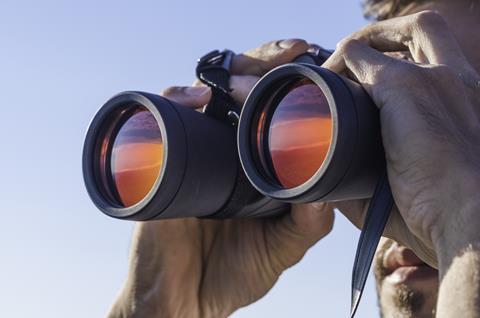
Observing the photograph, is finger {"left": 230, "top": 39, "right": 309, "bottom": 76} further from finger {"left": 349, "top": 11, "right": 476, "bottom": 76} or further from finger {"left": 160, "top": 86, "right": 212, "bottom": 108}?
finger {"left": 349, "top": 11, "right": 476, "bottom": 76}

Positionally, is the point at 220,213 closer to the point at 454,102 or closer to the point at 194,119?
the point at 194,119

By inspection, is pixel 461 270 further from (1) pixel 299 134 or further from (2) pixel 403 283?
(2) pixel 403 283

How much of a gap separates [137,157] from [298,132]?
370 mm

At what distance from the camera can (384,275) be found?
8.00ft

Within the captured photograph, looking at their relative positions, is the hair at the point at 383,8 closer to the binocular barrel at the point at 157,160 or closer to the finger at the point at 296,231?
the finger at the point at 296,231

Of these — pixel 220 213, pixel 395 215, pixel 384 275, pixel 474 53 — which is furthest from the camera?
pixel 384 275

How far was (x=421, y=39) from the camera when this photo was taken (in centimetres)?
157

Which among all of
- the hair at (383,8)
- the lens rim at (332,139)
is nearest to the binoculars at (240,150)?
the lens rim at (332,139)

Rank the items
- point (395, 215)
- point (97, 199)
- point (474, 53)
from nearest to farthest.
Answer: point (395, 215)
point (97, 199)
point (474, 53)

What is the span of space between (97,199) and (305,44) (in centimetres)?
58

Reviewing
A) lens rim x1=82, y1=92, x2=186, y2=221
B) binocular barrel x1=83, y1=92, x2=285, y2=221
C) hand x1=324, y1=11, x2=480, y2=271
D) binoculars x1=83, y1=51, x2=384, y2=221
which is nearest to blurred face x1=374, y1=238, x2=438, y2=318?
binoculars x1=83, y1=51, x2=384, y2=221

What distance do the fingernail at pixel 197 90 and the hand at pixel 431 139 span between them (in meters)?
0.47

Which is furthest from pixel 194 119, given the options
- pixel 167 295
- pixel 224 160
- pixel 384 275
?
pixel 384 275

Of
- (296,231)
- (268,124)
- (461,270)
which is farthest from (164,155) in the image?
(296,231)
